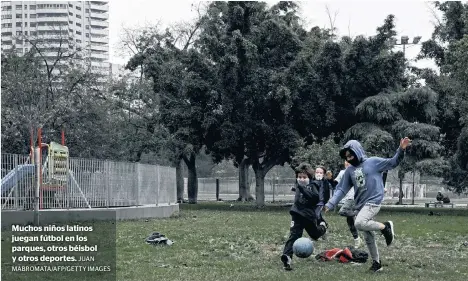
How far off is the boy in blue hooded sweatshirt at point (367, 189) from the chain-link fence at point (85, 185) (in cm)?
1277

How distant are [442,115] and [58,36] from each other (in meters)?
23.1

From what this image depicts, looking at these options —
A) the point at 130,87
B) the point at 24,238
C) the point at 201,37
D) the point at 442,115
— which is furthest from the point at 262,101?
the point at 24,238

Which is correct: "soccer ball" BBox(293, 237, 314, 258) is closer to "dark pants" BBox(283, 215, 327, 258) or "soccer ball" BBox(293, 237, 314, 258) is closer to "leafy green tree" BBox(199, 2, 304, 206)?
"dark pants" BBox(283, 215, 327, 258)

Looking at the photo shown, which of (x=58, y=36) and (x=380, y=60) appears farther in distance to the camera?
(x=58, y=36)

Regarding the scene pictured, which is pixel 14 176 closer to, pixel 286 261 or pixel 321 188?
pixel 321 188

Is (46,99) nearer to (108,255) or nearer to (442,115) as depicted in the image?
(442,115)

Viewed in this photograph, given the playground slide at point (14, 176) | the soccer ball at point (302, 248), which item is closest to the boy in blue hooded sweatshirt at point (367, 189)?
the soccer ball at point (302, 248)

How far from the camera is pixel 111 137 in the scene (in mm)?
45375

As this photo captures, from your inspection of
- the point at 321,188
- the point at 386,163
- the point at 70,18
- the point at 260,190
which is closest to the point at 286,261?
the point at 321,188

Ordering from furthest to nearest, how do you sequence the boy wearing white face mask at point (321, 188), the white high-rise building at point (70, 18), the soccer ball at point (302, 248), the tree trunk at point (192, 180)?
1. the white high-rise building at point (70, 18)
2. the tree trunk at point (192, 180)
3. the boy wearing white face mask at point (321, 188)
4. the soccer ball at point (302, 248)

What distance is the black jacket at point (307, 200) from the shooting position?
1236cm

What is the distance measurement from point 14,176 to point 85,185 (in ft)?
11.3

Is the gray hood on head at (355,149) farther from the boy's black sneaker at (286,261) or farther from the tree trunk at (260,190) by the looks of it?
the tree trunk at (260,190)

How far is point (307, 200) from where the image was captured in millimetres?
12406
